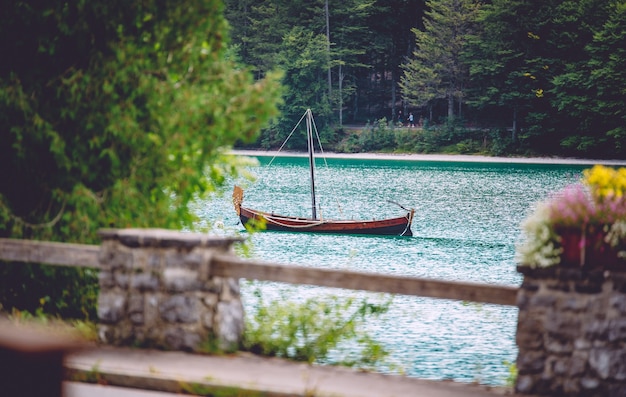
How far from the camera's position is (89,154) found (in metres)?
8.81

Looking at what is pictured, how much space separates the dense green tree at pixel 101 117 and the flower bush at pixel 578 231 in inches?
152

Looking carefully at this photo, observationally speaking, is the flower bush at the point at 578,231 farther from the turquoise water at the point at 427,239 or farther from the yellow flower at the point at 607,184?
the turquoise water at the point at 427,239

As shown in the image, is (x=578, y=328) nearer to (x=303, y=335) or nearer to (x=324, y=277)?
(x=324, y=277)

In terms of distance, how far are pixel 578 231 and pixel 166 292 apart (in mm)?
3150

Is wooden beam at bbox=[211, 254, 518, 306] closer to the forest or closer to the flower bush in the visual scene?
the flower bush

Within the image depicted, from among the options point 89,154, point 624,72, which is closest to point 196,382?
point 89,154

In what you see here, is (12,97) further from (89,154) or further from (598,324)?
(598,324)

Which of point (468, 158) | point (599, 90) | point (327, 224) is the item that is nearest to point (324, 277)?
point (327, 224)

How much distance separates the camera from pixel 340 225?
39.5 metres

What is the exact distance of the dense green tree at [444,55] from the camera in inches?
3191

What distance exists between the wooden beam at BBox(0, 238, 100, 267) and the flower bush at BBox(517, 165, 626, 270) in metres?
3.42

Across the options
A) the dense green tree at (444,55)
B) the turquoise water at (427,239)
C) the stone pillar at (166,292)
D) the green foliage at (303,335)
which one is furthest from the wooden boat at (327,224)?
the dense green tree at (444,55)

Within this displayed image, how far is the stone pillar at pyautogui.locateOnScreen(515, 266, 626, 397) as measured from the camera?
605 centimetres

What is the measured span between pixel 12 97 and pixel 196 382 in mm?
4098
